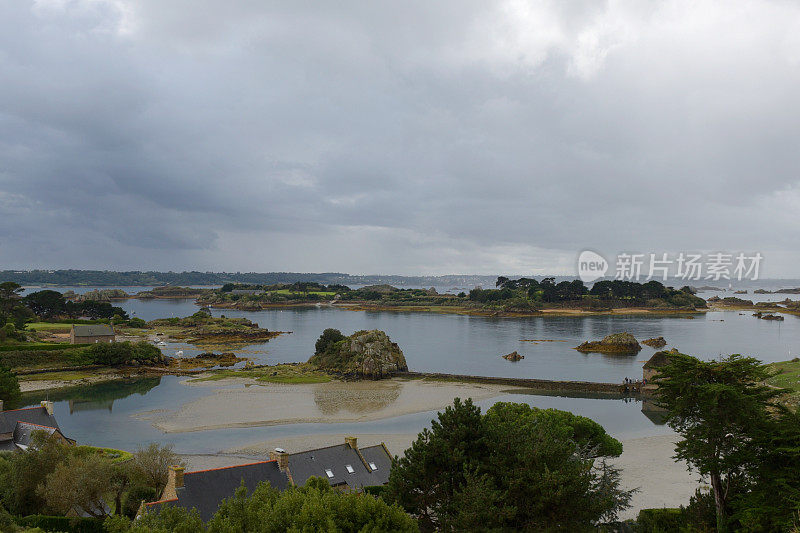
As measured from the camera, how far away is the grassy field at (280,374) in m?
58.6

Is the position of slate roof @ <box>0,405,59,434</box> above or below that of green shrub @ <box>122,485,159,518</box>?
above

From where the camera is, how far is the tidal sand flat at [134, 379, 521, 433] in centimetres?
4209

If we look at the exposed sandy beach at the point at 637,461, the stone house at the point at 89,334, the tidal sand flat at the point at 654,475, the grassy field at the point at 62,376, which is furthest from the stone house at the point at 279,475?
the stone house at the point at 89,334

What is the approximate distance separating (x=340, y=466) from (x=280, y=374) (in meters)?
40.4

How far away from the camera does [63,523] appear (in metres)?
19.2

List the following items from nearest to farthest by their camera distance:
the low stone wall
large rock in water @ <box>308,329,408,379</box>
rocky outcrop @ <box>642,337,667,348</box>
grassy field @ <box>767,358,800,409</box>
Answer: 1. grassy field @ <box>767,358,800,409</box>
2. the low stone wall
3. large rock in water @ <box>308,329,408,379</box>
4. rocky outcrop @ <box>642,337,667,348</box>

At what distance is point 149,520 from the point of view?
12.8 metres

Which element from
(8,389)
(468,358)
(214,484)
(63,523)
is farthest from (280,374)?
(214,484)

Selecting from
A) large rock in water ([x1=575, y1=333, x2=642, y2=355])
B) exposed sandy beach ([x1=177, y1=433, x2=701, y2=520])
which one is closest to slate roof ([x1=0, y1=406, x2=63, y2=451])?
exposed sandy beach ([x1=177, y1=433, x2=701, y2=520])

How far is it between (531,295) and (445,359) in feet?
372

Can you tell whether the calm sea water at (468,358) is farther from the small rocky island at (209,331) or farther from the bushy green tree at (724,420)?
the bushy green tree at (724,420)

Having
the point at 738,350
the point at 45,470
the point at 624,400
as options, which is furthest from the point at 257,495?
the point at 738,350

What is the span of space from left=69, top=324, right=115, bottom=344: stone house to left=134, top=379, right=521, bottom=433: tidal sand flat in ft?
78.4

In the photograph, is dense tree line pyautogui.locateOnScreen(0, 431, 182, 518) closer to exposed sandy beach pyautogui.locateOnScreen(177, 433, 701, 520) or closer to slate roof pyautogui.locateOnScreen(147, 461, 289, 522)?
slate roof pyautogui.locateOnScreen(147, 461, 289, 522)
